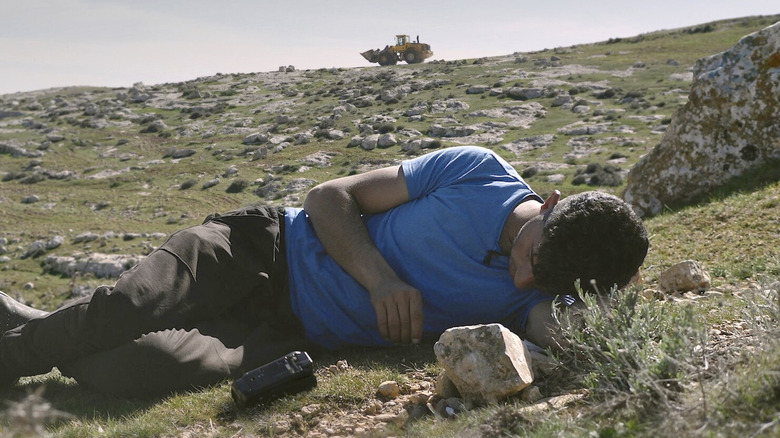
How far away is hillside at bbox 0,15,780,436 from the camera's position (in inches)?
153

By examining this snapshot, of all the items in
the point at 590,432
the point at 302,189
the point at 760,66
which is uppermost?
the point at 760,66

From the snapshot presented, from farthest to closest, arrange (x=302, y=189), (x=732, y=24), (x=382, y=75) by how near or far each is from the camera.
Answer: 1. (x=732, y=24)
2. (x=382, y=75)
3. (x=302, y=189)

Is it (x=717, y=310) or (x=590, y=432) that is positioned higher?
(x=590, y=432)

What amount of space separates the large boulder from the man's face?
6662 millimetres

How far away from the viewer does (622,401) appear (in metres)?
2.80

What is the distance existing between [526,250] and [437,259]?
0.67 meters

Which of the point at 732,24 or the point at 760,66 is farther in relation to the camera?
the point at 732,24

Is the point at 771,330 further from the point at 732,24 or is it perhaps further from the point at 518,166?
the point at 732,24

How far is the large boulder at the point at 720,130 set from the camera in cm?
977

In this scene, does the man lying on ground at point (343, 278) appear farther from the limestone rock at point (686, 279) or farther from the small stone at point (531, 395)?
the limestone rock at point (686, 279)

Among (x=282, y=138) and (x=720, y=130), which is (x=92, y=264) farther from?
(x=720, y=130)

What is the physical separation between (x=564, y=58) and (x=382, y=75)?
947 inches

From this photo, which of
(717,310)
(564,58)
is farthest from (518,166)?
(564,58)

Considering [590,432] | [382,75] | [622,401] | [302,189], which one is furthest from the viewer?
[382,75]
